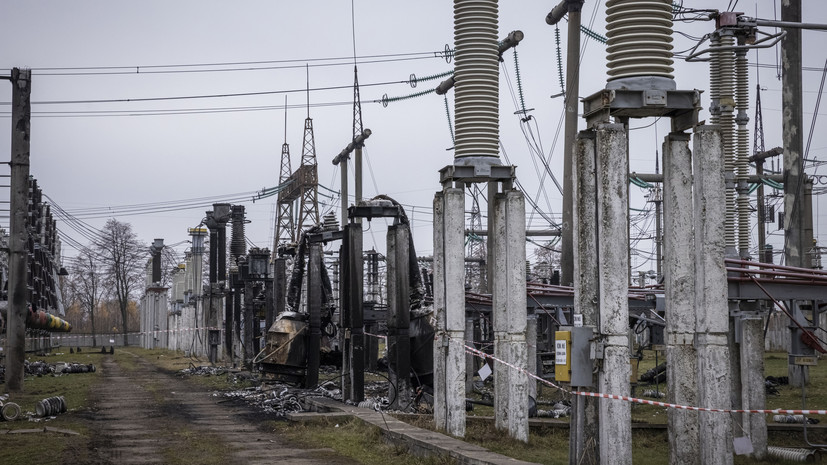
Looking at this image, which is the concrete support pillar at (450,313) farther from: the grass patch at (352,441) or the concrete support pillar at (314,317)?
the concrete support pillar at (314,317)

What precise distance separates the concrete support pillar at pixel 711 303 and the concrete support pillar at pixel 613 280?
30.6 inches

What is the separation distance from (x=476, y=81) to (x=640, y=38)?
473 cm

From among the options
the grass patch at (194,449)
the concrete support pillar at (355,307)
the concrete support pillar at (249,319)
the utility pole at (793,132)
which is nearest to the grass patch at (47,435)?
the grass patch at (194,449)

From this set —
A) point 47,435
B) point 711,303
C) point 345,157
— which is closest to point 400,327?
point 47,435

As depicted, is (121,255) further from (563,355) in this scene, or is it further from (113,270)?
(563,355)

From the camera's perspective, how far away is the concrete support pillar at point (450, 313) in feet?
49.5

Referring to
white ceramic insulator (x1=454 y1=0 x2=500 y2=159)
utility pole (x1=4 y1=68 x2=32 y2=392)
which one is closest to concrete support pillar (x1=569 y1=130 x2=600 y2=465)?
white ceramic insulator (x1=454 y1=0 x2=500 y2=159)

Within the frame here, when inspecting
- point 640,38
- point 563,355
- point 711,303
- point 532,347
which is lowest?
point 532,347

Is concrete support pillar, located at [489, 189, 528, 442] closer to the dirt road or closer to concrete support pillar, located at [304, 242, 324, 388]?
the dirt road

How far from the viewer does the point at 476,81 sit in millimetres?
15414

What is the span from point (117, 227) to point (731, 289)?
90.7 m

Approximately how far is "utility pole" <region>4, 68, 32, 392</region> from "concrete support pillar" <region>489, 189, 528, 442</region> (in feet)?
51.4

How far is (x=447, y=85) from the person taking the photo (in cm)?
3105

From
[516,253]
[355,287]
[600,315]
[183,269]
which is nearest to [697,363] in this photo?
[600,315]
